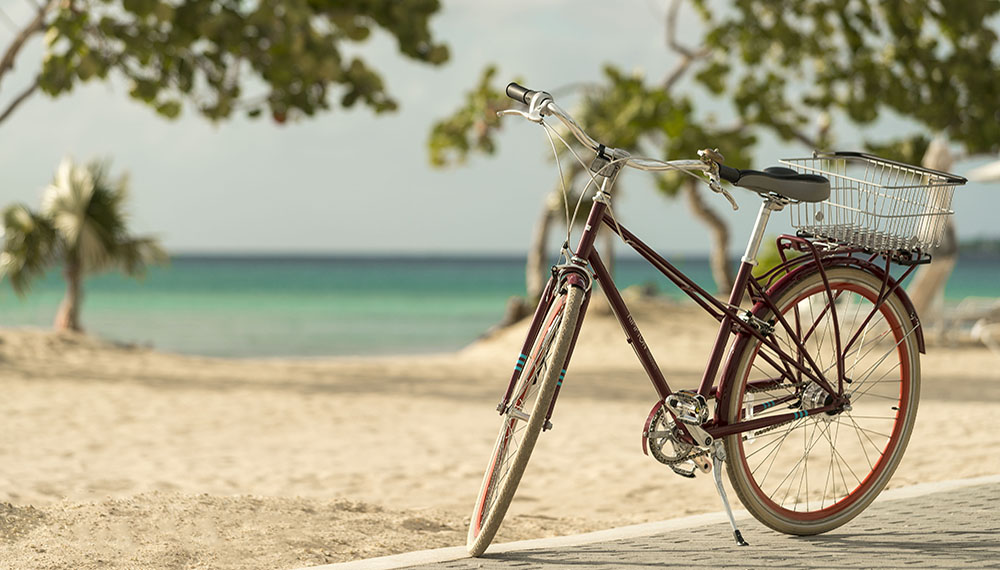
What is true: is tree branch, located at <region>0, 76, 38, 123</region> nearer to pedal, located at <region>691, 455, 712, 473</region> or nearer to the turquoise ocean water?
the turquoise ocean water

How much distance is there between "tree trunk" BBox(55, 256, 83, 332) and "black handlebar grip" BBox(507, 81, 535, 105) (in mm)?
12174

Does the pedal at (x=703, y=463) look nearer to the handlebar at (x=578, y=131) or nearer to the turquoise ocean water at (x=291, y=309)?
the handlebar at (x=578, y=131)

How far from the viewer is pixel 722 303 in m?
3.47

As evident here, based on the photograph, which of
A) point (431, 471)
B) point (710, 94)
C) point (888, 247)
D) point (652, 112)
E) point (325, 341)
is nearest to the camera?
point (888, 247)

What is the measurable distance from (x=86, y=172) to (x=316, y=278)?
191ft

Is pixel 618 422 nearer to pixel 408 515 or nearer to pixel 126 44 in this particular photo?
pixel 408 515

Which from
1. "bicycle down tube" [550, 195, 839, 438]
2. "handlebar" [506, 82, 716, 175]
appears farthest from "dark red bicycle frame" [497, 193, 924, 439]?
"handlebar" [506, 82, 716, 175]

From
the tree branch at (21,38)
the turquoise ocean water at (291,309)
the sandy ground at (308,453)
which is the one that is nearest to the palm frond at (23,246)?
the turquoise ocean water at (291,309)

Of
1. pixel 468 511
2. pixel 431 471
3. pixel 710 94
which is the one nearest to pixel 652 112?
pixel 710 94

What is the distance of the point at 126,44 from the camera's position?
10.2m

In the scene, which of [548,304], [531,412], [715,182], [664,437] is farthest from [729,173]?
[531,412]

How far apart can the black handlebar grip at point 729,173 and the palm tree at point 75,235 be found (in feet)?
40.0

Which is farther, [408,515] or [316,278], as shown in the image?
[316,278]

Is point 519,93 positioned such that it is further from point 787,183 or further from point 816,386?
point 816,386
